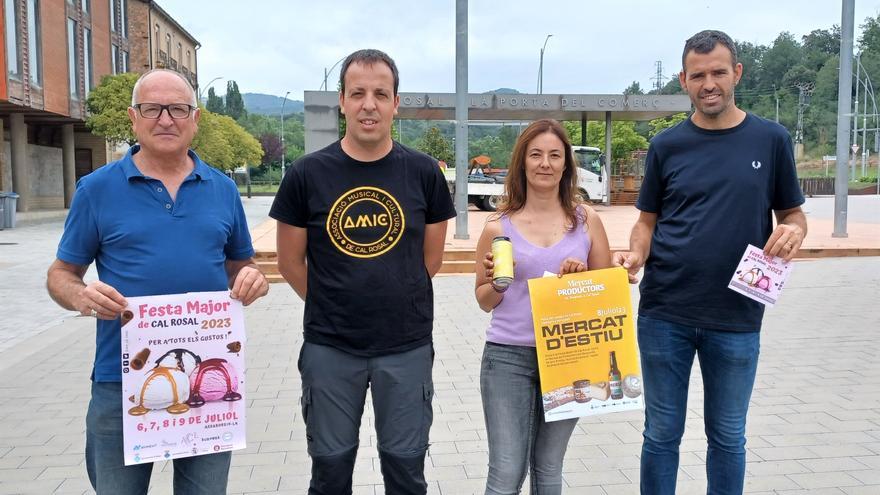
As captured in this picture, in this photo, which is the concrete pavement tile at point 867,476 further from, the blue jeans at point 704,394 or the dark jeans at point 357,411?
the dark jeans at point 357,411

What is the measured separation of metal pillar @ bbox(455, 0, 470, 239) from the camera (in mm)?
14414

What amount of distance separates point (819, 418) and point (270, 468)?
151 inches

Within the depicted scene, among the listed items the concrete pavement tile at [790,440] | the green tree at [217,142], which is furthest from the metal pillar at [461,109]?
the green tree at [217,142]

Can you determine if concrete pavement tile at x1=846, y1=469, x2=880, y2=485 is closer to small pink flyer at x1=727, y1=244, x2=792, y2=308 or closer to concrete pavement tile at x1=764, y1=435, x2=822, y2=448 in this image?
concrete pavement tile at x1=764, y1=435, x2=822, y2=448

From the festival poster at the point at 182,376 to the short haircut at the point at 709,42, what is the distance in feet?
6.93

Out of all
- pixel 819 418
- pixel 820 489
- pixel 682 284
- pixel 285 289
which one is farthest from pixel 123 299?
pixel 285 289

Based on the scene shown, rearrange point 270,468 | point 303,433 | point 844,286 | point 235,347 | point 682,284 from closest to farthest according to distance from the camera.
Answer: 1. point 235,347
2. point 682,284
3. point 270,468
4. point 303,433
5. point 844,286

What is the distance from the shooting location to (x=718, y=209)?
2.87 m

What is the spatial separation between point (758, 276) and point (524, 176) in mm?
1044

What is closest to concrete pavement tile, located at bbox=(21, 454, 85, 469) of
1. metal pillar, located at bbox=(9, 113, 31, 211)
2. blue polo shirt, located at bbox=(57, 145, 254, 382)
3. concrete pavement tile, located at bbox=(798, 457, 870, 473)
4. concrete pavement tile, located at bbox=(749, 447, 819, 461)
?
blue polo shirt, located at bbox=(57, 145, 254, 382)

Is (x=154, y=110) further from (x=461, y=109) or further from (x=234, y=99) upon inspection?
(x=234, y=99)

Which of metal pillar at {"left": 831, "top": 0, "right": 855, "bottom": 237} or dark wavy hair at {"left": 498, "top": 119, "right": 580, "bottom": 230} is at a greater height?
metal pillar at {"left": 831, "top": 0, "right": 855, "bottom": 237}

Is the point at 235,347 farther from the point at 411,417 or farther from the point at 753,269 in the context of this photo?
the point at 753,269

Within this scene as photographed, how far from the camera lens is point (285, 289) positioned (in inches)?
441
